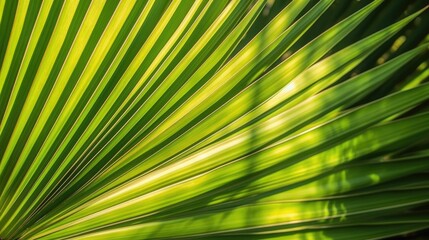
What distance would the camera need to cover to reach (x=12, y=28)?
0.79 metres

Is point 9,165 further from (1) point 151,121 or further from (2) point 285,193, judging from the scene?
(2) point 285,193

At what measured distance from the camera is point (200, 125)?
805 millimetres

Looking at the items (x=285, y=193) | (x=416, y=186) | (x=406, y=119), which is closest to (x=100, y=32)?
(x=285, y=193)

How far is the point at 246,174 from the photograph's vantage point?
0.78 m

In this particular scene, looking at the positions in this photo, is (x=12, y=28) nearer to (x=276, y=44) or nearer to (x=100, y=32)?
(x=100, y=32)

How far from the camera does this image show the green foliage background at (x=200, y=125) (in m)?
0.76

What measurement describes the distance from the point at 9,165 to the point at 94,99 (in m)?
0.24

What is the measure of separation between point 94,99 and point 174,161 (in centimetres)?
20

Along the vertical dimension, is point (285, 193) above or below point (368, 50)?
below

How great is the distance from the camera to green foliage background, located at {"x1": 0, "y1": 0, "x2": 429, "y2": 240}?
2.48 feet

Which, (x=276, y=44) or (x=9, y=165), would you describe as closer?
(x=276, y=44)

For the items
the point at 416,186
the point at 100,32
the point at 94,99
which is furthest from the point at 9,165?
the point at 416,186

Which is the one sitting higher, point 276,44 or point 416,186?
point 276,44

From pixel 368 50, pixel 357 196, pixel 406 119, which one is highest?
pixel 368 50
